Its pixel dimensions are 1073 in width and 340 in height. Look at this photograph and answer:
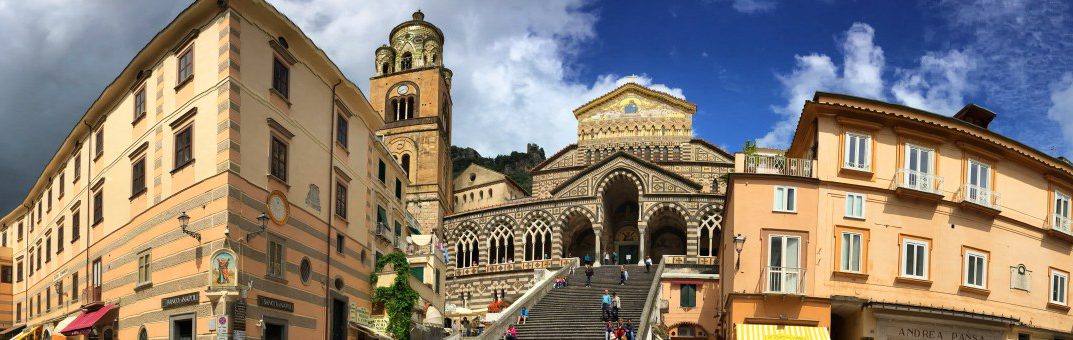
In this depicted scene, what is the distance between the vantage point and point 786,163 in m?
31.2

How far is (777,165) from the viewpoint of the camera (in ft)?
103

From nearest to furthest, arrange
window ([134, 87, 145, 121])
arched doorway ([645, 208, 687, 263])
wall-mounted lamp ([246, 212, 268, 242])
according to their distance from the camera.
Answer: wall-mounted lamp ([246, 212, 268, 242]) < window ([134, 87, 145, 121]) < arched doorway ([645, 208, 687, 263])

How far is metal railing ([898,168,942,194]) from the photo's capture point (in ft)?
98.5

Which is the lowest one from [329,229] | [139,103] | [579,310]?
[579,310]

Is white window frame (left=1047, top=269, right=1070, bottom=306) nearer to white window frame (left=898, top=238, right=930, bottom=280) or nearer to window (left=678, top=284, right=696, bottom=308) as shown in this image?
white window frame (left=898, top=238, right=930, bottom=280)

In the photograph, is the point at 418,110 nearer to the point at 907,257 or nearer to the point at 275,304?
the point at 907,257

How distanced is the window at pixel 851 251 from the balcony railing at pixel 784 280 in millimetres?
1202

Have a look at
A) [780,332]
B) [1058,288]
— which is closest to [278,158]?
[780,332]

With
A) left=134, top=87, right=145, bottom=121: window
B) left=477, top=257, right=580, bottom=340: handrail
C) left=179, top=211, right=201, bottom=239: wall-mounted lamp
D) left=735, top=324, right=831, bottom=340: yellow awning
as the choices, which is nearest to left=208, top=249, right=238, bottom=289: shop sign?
left=179, top=211, right=201, bottom=239: wall-mounted lamp

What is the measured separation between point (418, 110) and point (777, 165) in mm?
41391

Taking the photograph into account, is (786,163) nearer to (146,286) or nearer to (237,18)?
(237,18)

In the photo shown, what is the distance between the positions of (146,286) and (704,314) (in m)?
25.0

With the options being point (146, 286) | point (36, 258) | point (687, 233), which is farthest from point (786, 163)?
point (36, 258)

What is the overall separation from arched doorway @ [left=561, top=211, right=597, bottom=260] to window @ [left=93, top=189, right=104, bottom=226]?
31.8 meters
